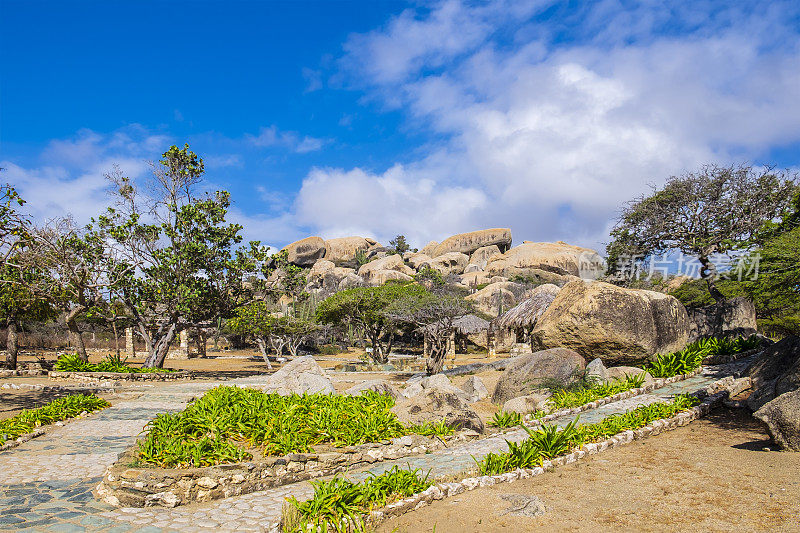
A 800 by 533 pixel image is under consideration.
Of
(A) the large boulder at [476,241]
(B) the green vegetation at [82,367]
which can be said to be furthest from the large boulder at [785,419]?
(A) the large boulder at [476,241]

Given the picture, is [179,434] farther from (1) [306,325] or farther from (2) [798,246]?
(1) [306,325]

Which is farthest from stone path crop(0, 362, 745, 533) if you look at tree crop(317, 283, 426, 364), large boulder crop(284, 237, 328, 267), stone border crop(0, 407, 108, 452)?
large boulder crop(284, 237, 328, 267)

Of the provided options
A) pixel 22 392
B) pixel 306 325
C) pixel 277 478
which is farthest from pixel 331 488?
pixel 306 325

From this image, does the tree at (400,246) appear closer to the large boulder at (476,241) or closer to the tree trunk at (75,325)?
the large boulder at (476,241)

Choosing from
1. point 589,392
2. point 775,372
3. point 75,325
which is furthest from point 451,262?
point 775,372

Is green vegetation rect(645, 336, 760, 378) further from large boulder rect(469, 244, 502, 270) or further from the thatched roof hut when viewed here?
large boulder rect(469, 244, 502, 270)

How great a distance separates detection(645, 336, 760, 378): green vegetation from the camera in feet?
42.2

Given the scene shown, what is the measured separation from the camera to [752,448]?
7.25 metres

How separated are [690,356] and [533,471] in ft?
30.8

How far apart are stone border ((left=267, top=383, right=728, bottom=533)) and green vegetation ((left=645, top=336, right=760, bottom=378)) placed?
287 cm

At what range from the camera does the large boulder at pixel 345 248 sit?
88688 millimetres

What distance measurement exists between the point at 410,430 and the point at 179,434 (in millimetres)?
3653

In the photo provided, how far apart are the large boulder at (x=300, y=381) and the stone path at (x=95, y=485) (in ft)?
12.9

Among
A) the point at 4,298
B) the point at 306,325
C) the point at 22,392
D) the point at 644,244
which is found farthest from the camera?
the point at 306,325
